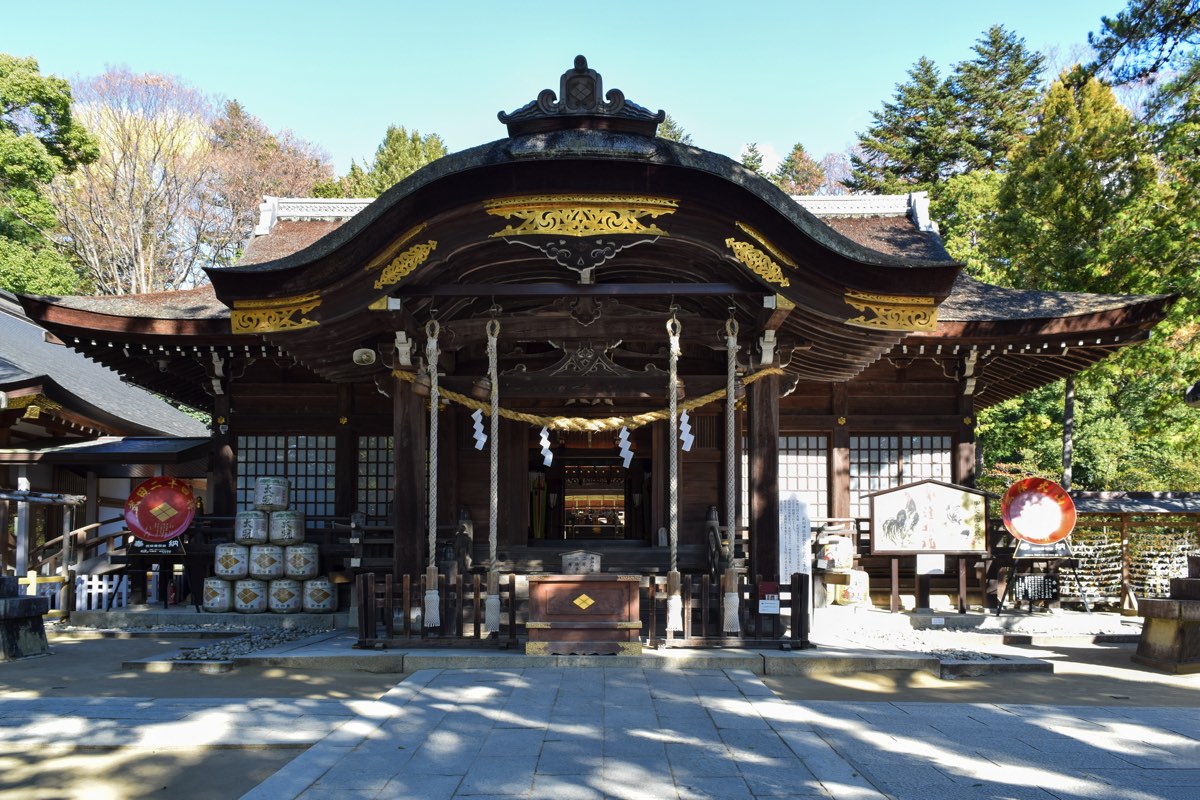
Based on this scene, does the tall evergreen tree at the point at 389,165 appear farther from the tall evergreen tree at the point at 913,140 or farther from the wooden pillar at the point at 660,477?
the wooden pillar at the point at 660,477

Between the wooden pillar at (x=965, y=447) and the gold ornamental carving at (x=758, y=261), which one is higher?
the gold ornamental carving at (x=758, y=261)

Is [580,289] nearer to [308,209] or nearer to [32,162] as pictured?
[308,209]

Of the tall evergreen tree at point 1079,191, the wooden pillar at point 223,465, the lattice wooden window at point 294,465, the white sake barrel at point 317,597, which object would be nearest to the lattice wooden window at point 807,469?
the white sake barrel at point 317,597

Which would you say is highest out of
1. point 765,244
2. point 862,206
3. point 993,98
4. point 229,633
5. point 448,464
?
point 993,98

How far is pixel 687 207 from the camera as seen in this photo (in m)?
8.09

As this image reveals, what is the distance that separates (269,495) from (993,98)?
31800mm

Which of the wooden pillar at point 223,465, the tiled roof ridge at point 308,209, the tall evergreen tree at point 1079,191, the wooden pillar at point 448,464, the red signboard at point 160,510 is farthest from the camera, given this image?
the tiled roof ridge at point 308,209

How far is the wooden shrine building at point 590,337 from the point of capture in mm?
8039

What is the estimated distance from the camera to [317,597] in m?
11.8

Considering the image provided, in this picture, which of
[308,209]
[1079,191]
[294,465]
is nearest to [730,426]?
[294,465]

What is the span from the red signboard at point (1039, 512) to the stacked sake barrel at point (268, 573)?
28.4 feet

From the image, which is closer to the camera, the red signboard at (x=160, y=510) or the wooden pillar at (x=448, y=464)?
the red signboard at (x=160, y=510)

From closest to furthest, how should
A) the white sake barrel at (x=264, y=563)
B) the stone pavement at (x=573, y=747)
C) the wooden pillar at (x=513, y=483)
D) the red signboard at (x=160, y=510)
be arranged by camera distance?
the stone pavement at (x=573, y=747) < the white sake barrel at (x=264, y=563) < the red signboard at (x=160, y=510) < the wooden pillar at (x=513, y=483)

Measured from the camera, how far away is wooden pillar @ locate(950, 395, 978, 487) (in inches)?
504
